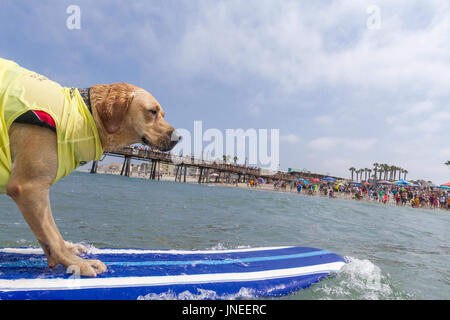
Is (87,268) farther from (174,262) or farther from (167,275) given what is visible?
(174,262)

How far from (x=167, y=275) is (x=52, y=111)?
1.56 m

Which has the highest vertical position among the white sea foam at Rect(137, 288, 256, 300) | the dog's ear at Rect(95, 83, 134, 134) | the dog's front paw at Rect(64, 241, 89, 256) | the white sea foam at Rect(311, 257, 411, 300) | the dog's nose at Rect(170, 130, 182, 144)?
the dog's ear at Rect(95, 83, 134, 134)

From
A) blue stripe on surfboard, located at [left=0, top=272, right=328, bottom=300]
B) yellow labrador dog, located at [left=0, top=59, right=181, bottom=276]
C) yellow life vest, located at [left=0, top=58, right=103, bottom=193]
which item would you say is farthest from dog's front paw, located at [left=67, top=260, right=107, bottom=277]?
yellow life vest, located at [left=0, top=58, right=103, bottom=193]

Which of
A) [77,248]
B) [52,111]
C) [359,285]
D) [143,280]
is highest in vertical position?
[52,111]

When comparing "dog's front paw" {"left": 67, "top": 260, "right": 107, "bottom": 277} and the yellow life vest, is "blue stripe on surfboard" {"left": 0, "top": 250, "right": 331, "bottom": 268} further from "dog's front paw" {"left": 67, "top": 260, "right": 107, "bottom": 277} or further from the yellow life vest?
the yellow life vest

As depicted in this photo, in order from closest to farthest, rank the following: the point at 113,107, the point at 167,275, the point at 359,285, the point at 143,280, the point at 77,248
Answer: the point at 113,107 < the point at 143,280 < the point at 167,275 < the point at 77,248 < the point at 359,285

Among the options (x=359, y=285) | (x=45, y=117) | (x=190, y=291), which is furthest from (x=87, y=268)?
(x=359, y=285)

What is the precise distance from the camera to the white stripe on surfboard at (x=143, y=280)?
170cm

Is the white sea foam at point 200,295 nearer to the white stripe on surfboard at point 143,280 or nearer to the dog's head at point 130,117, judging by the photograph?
the white stripe on surfboard at point 143,280

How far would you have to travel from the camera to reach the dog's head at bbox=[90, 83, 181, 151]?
1.82m

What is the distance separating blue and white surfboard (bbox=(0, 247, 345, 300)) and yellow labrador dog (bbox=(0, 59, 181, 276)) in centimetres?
19

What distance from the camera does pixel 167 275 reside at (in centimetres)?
219

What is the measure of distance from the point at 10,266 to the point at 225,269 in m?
1.83
